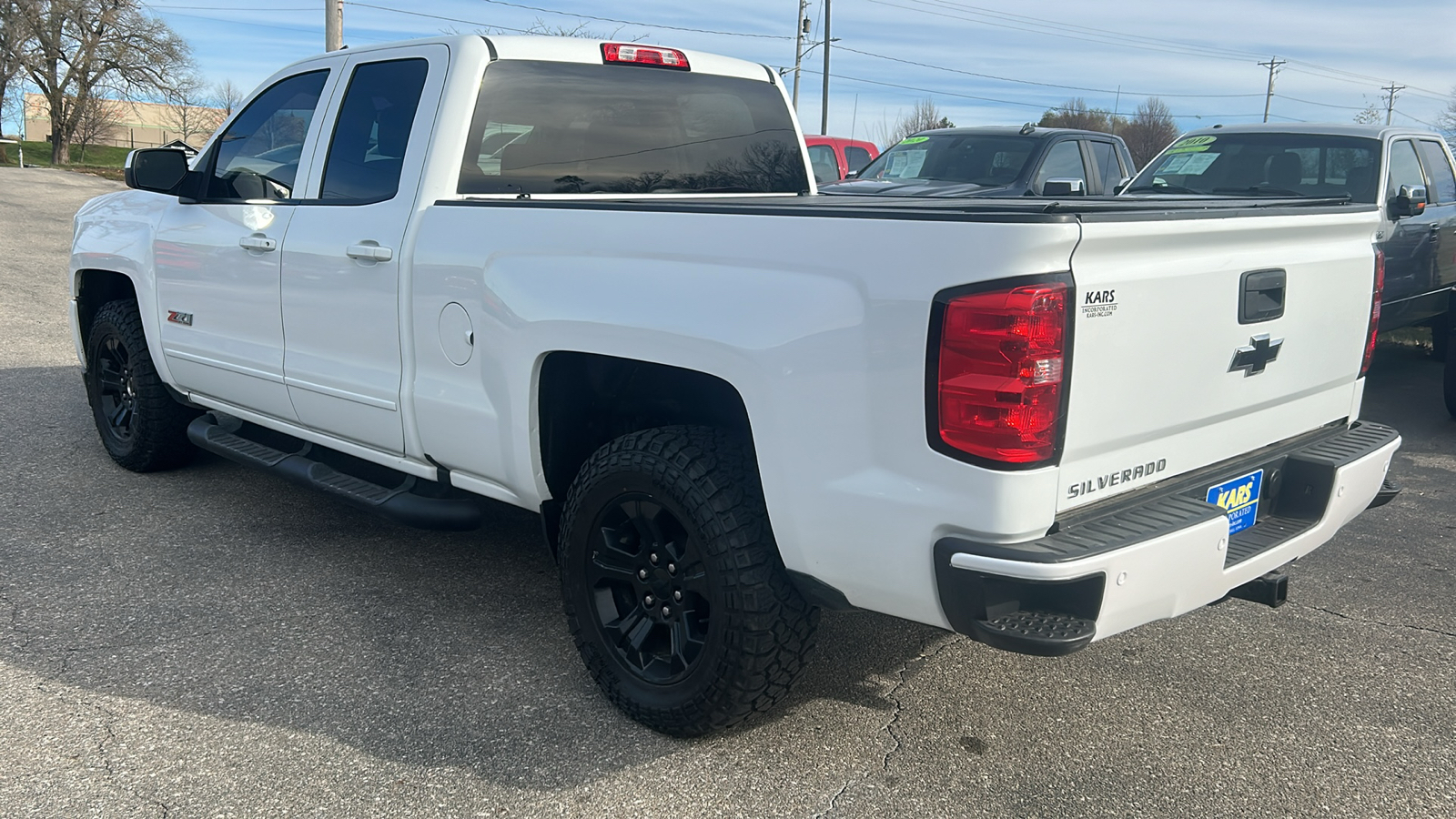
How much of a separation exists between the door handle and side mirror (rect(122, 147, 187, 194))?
1.32 metres

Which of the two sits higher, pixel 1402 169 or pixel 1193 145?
pixel 1193 145

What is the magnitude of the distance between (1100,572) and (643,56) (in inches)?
112

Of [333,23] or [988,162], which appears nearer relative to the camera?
[988,162]

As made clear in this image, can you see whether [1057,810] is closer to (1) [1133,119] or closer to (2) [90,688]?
(2) [90,688]

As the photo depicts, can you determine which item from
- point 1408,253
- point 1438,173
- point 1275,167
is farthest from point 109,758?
point 1438,173

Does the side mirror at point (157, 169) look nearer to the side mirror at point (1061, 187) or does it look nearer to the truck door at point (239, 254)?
the truck door at point (239, 254)

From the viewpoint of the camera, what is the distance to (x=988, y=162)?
9.73 meters

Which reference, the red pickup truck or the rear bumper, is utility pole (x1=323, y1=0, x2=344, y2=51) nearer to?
the red pickup truck

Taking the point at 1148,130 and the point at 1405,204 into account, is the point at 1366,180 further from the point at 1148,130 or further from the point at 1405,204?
the point at 1148,130

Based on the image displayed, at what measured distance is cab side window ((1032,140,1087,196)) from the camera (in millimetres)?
9547

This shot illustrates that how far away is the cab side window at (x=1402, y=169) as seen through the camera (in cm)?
731

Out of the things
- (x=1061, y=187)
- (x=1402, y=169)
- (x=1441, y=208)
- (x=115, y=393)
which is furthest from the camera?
(x=1441, y=208)

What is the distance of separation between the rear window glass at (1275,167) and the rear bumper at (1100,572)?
17.3 ft

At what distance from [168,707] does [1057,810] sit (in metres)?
2.46
